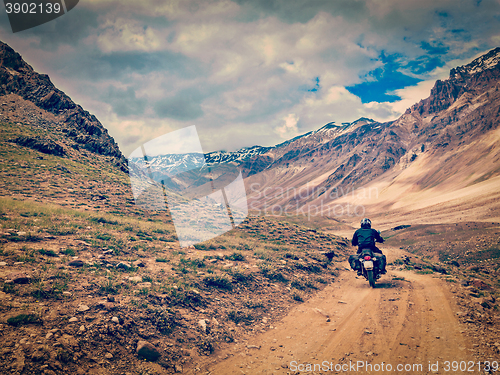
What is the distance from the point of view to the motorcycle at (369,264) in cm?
1109

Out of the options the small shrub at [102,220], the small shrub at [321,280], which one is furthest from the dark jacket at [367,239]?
the small shrub at [102,220]

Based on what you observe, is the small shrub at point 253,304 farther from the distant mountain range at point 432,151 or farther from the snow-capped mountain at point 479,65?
the snow-capped mountain at point 479,65

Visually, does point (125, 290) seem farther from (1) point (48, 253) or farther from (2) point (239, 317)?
(2) point (239, 317)

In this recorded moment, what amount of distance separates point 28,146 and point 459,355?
43.7 metres

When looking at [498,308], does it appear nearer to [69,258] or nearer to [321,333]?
[321,333]

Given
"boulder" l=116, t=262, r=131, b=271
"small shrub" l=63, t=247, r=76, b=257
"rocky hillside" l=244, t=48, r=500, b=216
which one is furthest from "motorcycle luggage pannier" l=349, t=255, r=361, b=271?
"rocky hillside" l=244, t=48, r=500, b=216

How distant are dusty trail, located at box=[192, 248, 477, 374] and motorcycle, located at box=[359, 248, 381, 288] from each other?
128 centimetres

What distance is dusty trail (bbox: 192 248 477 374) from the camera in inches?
225

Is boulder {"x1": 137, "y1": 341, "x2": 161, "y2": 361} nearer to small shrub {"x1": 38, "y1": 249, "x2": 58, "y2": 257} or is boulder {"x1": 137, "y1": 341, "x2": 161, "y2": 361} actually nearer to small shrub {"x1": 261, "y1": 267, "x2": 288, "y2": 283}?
small shrub {"x1": 38, "y1": 249, "x2": 58, "y2": 257}

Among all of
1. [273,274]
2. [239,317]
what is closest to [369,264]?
[273,274]

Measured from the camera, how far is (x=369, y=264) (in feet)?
36.3

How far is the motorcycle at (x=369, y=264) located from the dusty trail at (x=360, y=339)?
1.28m

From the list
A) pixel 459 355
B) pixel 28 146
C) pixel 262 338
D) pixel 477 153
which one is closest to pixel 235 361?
pixel 262 338

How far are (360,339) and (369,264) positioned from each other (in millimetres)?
4953
